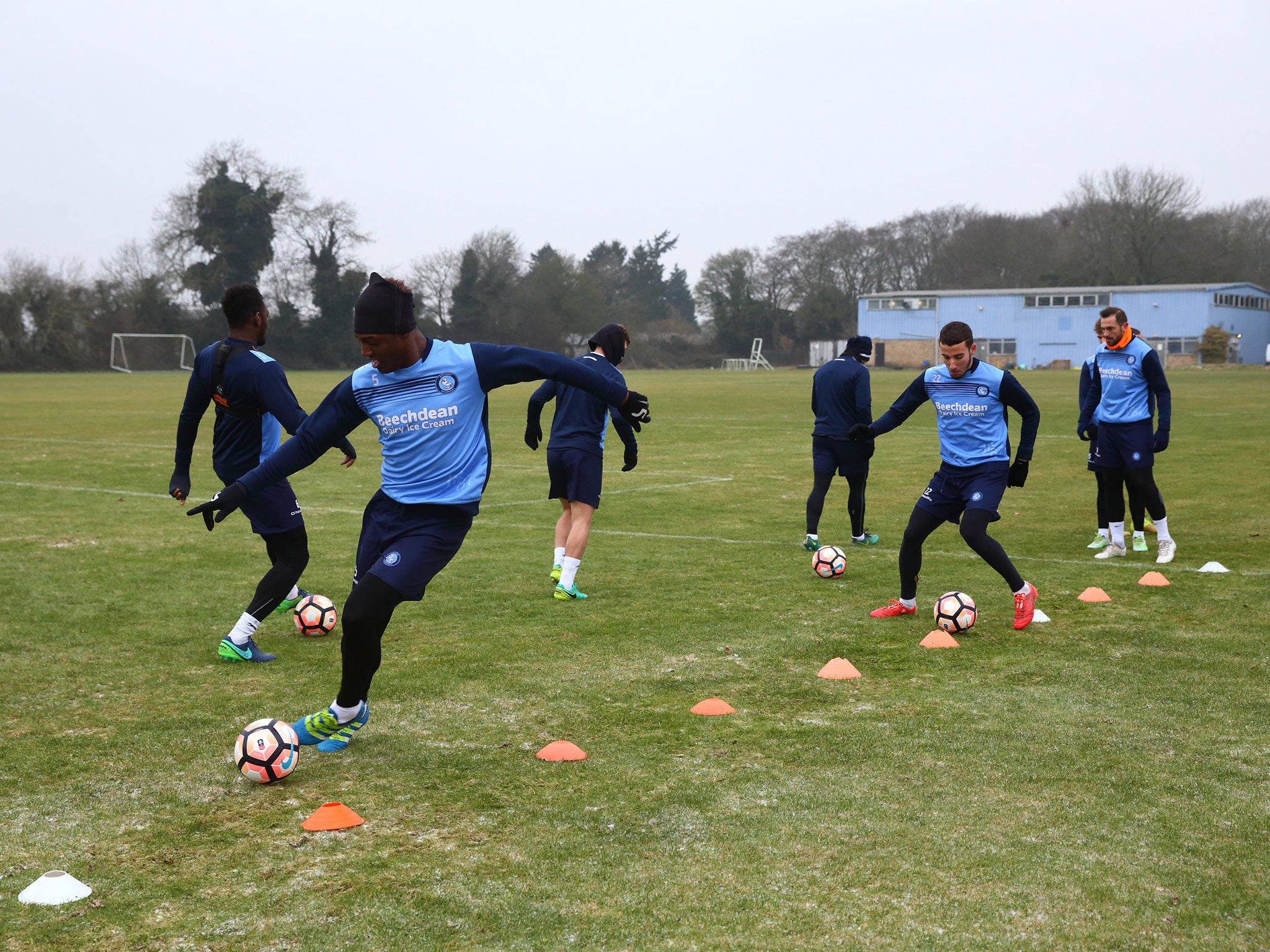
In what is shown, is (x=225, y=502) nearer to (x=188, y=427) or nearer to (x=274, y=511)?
(x=274, y=511)

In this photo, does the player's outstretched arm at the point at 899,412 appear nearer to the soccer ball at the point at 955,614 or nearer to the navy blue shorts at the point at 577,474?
the soccer ball at the point at 955,614

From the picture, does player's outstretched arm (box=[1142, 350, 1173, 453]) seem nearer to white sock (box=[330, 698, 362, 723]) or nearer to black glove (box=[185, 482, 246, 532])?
white sock (box=[330, 698, 362, 723])

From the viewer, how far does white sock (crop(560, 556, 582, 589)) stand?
9.10 metres

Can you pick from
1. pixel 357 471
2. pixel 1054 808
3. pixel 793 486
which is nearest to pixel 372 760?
pixel 1054 808

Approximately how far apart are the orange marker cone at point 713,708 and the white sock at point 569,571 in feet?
10.2

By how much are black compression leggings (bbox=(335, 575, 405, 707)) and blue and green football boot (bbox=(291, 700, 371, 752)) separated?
0.46 feet

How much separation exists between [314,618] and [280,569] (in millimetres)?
511

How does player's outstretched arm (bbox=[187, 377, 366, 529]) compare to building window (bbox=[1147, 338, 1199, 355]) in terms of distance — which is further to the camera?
building window (bbox=[1147, 338, 1199, 355])

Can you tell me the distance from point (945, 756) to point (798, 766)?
675 mm

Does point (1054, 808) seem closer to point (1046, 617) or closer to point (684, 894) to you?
point (684, 894)

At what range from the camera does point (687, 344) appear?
100 m

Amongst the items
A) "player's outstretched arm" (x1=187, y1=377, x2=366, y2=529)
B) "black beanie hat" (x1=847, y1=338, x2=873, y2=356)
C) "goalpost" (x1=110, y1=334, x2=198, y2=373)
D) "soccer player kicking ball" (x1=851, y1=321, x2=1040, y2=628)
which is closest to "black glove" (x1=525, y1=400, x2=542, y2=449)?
"black beanie hat" (x1=847, y1=338, x2=873, y2=356)

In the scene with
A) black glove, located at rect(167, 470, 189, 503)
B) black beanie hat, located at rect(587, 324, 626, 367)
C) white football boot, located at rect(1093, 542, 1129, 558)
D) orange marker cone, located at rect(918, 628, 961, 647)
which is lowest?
white football boot, located at rect(1093, 542, 1129, 558)

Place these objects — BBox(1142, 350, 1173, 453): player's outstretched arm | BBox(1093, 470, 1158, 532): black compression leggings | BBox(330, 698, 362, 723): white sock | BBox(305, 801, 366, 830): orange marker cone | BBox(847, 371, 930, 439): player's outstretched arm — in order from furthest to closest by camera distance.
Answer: BBox(1093, 470, 1158, 532): black compression leggings
BBox(1142, 350, 1173, 453): player's outstretched arm
BBox(847, 371, 930, 439): player's outstretched arm
BBox(330, 698, 362, 723): white sock
BBox(305, 801, 366, 830): orange marker cone
